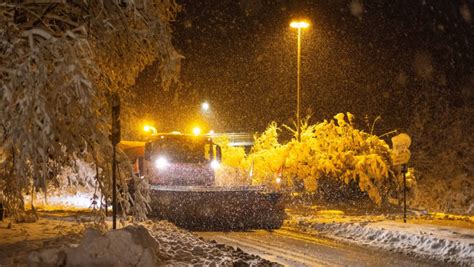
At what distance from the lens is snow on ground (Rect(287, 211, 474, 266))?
41.9ft

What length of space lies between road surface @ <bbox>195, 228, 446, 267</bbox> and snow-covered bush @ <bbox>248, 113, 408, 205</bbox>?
1029 cm

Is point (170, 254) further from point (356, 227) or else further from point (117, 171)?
point (356, 227)

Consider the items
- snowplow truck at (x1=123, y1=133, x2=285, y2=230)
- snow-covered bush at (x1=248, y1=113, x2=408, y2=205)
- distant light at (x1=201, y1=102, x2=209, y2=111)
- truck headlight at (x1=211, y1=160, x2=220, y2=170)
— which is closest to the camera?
snowplow truck at (x1=123, y1=133, x2=285, y2=230)

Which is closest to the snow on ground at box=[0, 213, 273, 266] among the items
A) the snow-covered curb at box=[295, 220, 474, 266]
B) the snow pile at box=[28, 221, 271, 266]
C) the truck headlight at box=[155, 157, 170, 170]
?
Answer: the snow pile at box=[28, 221, 271, 266]

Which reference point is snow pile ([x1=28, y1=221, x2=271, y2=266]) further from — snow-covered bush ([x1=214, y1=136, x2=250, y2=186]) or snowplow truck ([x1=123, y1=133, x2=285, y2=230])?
snow-covered bush ([x1=214, y1=136, x2=250, y2=186])

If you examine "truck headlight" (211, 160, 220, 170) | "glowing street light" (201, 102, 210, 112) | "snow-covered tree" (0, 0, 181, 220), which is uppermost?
"glowing street light" (201, 102, 210, 112)

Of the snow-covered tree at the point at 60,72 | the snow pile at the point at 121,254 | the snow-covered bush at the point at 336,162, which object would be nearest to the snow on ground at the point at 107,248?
the snow pile at the point at 121,254

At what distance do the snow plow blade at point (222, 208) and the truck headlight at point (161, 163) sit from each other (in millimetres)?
2273

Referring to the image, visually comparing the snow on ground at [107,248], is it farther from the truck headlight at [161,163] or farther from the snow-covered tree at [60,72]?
the truck headlight at [161,163]

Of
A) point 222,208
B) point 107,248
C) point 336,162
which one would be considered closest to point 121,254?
point 107,248

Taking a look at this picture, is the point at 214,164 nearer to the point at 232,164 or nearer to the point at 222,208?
the point at 222,208

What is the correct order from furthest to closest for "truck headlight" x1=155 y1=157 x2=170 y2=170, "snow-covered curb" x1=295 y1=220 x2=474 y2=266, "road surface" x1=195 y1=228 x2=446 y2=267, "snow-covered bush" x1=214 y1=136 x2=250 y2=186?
1. "snow-covered bush" x1=214 y1=136 x2=250 y2=186
2. "truck headlight" x1=155 y1=157 x2=170 y2=170
3. "snow-covered curb" x1=295 y1=220 x2=474 y2=266
4. "road surface" x1=195 y1=228 x2=446 y2=267

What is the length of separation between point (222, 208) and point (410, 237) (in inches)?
196

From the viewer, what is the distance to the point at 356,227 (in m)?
16.2
